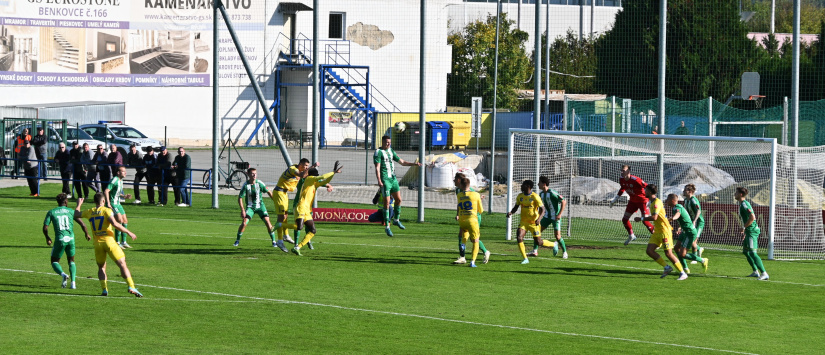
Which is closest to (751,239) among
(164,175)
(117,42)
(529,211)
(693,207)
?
(693,207)

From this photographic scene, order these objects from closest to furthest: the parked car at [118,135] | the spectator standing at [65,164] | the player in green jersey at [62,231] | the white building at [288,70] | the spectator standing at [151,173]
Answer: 1. the player in green jersey at [62,231]
2. the spectator standing at [151,173]
3. the spectator standing at [65,164]
4. the parked car at [118,135]
5. the white building at [288,70]

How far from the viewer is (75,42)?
51.2 metres

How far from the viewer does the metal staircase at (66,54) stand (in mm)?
51031

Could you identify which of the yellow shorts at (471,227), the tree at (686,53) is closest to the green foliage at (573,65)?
the tree at (686,53)

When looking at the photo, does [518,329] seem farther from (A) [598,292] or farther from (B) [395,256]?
(B) [395,256]

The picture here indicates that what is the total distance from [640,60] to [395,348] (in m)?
38.4

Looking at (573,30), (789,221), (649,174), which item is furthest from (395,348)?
(573,30)

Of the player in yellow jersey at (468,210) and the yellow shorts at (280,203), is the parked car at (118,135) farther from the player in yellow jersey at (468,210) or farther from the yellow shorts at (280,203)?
the player in yellow jersey at (468,210)

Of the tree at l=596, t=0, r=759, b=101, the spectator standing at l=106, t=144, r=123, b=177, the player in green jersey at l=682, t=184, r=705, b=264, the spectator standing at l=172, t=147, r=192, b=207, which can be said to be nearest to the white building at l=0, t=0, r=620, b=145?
the tree at l=596, t=0, r=759, b=101

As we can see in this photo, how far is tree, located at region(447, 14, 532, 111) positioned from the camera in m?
64.2

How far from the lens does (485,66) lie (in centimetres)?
6512

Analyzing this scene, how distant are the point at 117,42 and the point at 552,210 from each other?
127 ft

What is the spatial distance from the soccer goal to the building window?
3262cm

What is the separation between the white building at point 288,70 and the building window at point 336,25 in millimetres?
60
